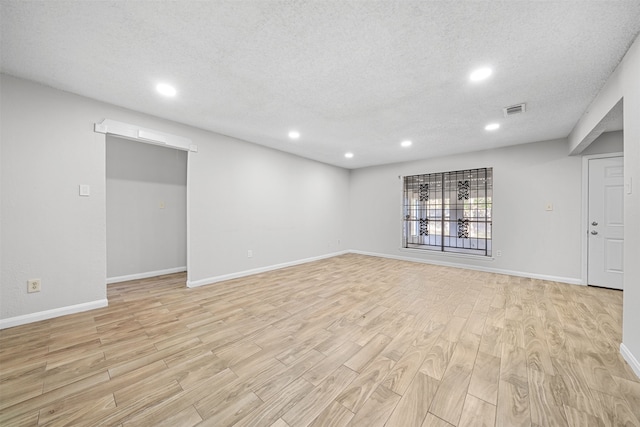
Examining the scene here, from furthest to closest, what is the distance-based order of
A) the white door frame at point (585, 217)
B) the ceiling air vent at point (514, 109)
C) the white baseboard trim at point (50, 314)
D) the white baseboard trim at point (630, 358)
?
the white door frame at point (585, 217), the ceiling air vent at point (514, 109), the white baseboard trim at point (50, 314), the white baseboard trim at point (630, 358)

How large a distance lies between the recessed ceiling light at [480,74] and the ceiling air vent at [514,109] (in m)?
0.99

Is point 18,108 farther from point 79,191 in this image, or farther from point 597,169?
point 597,169

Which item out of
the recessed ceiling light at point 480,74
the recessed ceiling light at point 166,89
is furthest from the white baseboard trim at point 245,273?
the recessed ceiling light at point 480,74

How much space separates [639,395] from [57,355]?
13.8ft

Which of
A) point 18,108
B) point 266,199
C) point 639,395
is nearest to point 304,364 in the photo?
point 639,395

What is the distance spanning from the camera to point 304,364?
1.83 metres

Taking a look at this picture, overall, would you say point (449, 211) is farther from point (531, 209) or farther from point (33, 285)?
point (33, 285)

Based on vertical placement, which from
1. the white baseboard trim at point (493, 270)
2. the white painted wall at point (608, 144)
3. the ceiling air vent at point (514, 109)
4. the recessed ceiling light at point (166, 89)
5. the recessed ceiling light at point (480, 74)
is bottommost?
the white baseboard trim at point (493, 270)

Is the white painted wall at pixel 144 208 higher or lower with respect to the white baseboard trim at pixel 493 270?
higher

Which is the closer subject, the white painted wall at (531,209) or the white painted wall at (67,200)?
the white painted wall at (67,200)

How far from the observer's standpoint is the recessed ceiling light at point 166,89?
2.53m

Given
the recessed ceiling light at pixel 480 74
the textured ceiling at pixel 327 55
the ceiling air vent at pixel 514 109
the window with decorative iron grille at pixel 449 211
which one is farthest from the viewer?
the window with decorative iron grille at pixel 449 211

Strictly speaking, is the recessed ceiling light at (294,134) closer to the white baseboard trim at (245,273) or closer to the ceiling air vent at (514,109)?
the white baseboard trim at (245,273)

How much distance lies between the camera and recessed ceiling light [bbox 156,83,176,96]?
8.31ft
